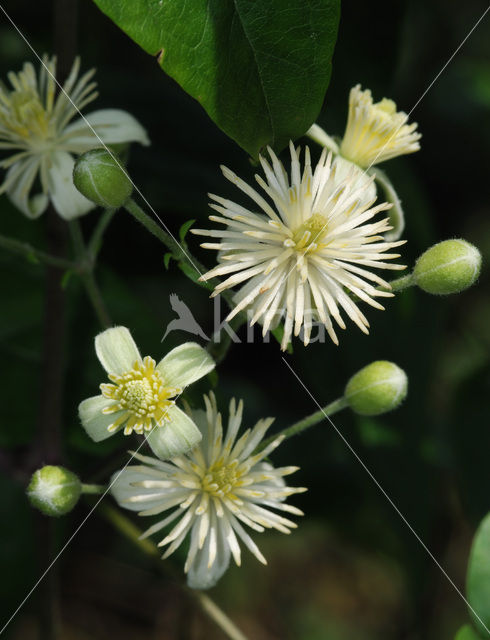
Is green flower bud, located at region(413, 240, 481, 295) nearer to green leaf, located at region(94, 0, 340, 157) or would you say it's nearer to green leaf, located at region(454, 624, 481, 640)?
green leaf, located at region(94, 0, 340, 157)

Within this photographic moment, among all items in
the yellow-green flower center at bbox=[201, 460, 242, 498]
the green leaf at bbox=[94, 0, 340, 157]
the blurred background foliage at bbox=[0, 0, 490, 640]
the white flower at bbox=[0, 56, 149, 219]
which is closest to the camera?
the green leaf at bbox=[94, 0, 340, 157]

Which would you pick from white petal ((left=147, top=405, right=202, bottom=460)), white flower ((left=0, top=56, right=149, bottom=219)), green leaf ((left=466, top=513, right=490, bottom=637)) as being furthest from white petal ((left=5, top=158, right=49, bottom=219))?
green leaf ((left=466, top=513, right=490, bottom=637))

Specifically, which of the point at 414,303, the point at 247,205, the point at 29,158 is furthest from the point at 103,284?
the point at 414,303

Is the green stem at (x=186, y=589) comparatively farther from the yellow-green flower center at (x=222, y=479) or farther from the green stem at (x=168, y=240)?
the green stem at (x=168, y=240)

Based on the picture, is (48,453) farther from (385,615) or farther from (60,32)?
(385,615)

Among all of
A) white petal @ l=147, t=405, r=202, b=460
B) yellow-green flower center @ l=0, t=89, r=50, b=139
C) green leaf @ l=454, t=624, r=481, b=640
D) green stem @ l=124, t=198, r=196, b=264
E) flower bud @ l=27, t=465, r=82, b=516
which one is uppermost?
yellow-green flower center @ l=0, t=89, r=50, b=139

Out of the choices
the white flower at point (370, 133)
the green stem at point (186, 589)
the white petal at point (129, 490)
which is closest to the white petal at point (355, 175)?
the white flower at point (370, 133)
